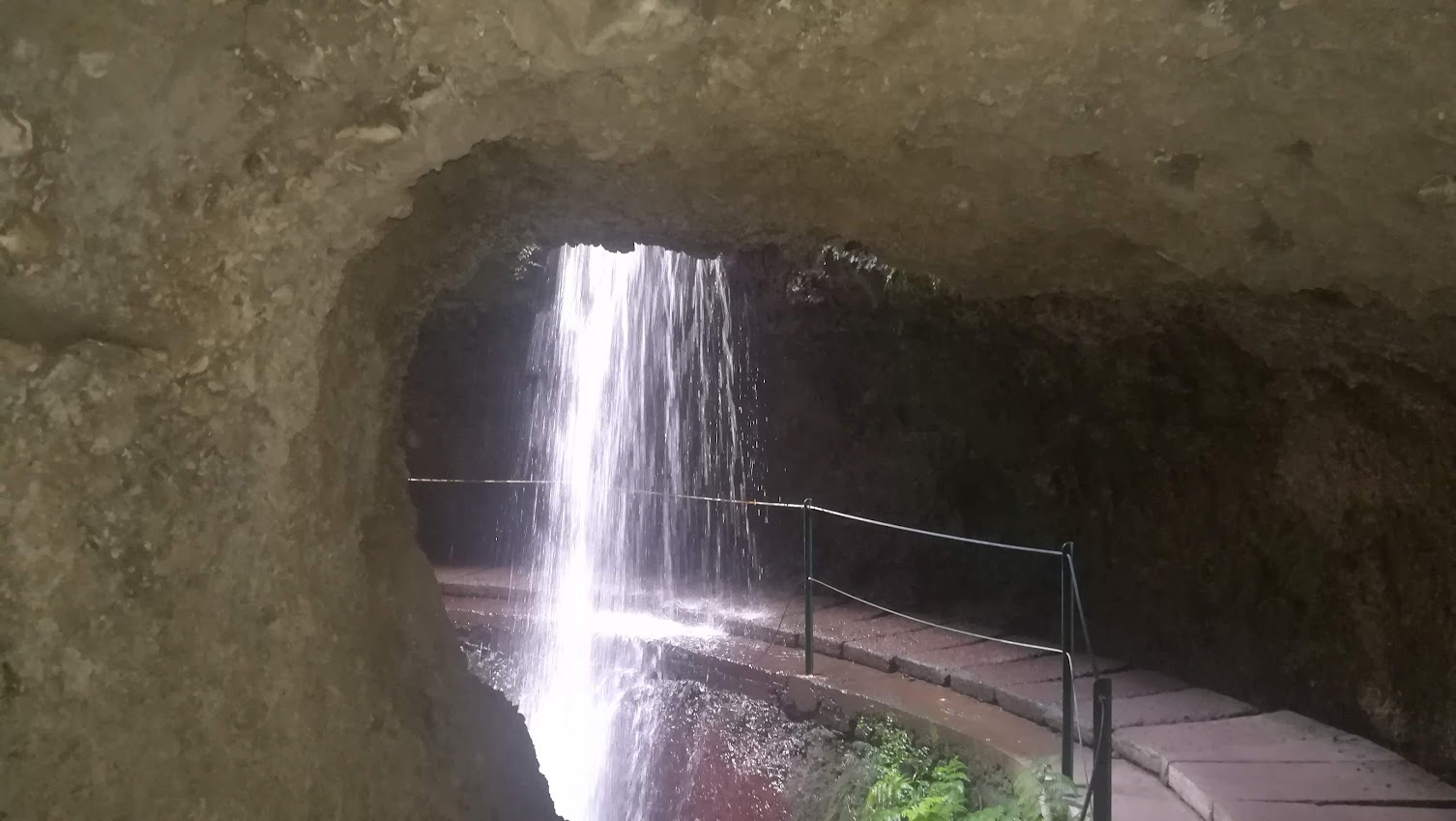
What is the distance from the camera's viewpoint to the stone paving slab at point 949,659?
382cm

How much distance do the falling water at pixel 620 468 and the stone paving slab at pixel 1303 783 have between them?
3034 millimetres

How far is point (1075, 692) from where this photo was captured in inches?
134

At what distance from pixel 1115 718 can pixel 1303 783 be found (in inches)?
24.9

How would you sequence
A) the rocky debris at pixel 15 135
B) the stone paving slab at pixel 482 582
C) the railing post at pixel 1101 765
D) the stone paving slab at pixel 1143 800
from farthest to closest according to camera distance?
1. the stone paving slab at pixel 482 582
2. the stone paving slab at pixel 1143 800
3. the railing post at pixel 1101 765
4. the rocky debris at pixel 15 135

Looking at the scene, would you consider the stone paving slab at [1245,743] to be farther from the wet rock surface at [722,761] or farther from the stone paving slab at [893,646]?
the stone paving slab at [893,646]

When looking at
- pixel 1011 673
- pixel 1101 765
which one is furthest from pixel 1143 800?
pixel 1011 673

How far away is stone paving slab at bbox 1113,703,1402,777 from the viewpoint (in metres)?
2.85

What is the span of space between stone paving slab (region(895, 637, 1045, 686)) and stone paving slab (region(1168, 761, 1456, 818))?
1130 millimetres

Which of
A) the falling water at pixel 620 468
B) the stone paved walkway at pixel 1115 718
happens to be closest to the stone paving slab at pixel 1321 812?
the stone paved walkway at pixel 1115 718

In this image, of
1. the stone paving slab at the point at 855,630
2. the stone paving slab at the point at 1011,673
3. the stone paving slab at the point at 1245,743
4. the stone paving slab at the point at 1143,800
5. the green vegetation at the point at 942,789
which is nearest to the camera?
the stone paving slab at the point at 1143,800

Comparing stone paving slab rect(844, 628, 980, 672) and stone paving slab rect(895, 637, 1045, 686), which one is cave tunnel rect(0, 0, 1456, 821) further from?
stone paving slab rect(844, 628, 980, 672)

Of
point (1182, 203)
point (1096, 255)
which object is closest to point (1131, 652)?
point (1096, 255)

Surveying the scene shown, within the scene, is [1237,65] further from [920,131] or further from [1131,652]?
[1131,652]

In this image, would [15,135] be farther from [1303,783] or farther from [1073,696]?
[1303,783]
